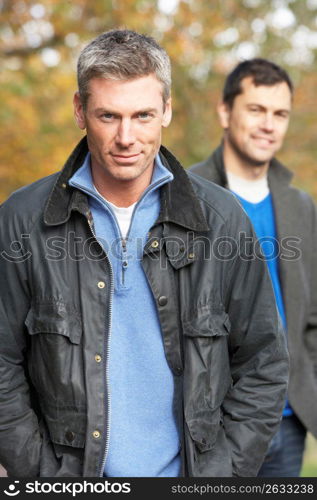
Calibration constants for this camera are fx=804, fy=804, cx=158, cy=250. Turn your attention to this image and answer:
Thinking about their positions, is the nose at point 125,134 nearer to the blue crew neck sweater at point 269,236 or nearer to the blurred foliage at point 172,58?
the blue crew neck sweater at point 269,236

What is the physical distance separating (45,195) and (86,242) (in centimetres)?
29

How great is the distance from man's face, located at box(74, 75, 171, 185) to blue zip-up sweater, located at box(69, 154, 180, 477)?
0.94ft

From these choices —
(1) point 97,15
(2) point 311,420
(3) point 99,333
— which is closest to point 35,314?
(3) point 99,333

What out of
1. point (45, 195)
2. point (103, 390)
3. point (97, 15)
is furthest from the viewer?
point (97, 15)

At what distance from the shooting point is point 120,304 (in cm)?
320

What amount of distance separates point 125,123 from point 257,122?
2091 mm

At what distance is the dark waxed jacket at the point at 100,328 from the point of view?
314 cm

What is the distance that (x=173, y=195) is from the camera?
3.39 meters

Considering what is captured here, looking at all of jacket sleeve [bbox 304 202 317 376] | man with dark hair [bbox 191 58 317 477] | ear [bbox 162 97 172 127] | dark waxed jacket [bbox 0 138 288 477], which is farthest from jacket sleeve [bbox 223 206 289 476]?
jacket sleeve [bbox 304 202 317 376]

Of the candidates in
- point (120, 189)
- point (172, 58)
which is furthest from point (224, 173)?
point (172, 58)

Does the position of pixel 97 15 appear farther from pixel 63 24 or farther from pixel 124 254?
pixel 124 254

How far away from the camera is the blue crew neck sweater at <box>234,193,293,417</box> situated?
4809mm

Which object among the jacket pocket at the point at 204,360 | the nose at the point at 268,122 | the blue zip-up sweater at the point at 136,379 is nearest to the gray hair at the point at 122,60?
the blue zip-up sweater at the point at 136,379

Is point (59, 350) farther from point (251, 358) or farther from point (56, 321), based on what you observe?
point (251, 358)
